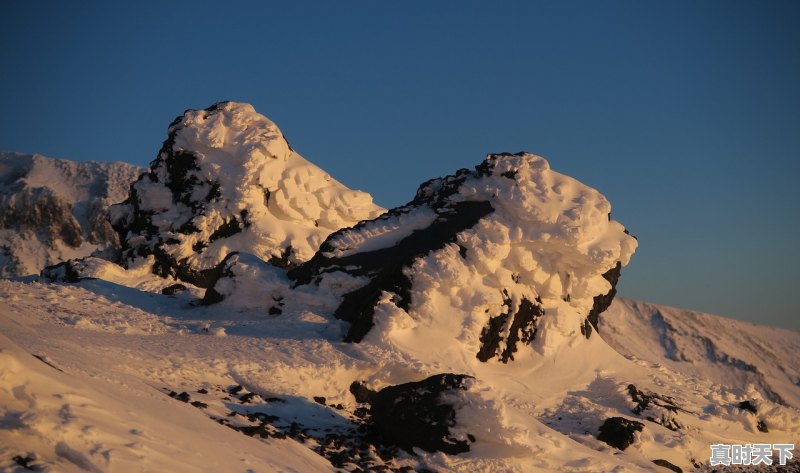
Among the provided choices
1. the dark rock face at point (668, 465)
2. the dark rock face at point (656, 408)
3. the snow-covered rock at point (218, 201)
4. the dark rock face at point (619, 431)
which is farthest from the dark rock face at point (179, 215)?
the dark rock face at point (668, 465)

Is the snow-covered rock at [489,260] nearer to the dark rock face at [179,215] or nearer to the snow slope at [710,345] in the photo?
the dark rock face at [179,215]

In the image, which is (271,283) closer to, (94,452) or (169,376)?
(169,376)

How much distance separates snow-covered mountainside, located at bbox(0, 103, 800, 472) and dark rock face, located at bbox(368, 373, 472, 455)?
0.04 m

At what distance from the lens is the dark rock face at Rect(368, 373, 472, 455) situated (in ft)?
41.0

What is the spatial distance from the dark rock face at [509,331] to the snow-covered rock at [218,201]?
32.7 ft

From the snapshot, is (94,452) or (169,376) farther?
(169,376)

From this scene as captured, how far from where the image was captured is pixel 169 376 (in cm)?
1391

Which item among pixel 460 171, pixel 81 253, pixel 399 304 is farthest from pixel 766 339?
pixel 81 253

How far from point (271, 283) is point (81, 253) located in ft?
82.0

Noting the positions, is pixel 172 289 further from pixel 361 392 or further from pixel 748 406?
pixel 748 406

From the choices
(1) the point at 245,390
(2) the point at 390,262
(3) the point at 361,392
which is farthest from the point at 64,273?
(3) the point at 361,392

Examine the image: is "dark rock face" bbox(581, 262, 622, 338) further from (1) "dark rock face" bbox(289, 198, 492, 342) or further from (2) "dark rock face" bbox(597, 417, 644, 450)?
(2) "dark rock face" bbox(597, 417, 644, 450)

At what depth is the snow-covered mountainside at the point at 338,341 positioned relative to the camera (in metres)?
9.95

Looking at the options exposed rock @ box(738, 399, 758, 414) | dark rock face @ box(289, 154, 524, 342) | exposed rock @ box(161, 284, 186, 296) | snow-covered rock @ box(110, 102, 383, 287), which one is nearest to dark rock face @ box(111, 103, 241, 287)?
snow-covered rock @ box(110, 102, 383, 287)
